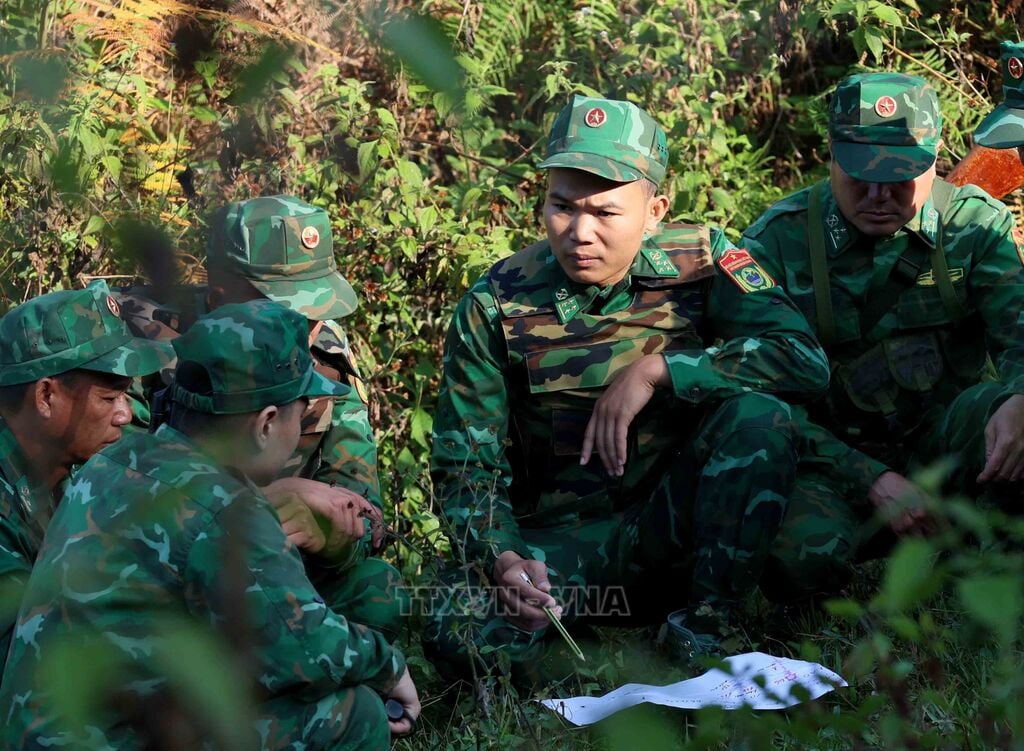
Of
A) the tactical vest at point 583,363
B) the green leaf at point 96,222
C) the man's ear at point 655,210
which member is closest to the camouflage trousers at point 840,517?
the tactical vest at point 583,363

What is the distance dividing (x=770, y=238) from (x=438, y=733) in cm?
180

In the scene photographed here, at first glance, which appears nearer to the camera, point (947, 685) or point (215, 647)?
point (215, 647)

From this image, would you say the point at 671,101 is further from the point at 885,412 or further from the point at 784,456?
the point at 784,456

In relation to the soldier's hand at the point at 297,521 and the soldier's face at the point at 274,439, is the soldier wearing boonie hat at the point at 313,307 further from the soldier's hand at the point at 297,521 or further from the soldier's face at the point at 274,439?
the soldier's face at the point at 274,439

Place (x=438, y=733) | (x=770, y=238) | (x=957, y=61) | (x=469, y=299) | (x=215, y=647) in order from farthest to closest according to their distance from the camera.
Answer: (x=957, y=61) → (x=770, y=238) → (x=469, y=299) → (x=438, y=733) → (x=215, y=647)

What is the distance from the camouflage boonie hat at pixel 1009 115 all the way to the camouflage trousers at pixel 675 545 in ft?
3.42

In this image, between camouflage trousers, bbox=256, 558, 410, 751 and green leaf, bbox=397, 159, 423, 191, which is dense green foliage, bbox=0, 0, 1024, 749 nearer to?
green leaf, bbox=397, 159, 423, 191

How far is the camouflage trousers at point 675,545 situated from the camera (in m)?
3.32

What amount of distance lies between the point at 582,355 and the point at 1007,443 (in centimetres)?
113

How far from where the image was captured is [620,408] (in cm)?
335

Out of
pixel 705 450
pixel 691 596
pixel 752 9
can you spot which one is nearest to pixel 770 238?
pixel 705 450

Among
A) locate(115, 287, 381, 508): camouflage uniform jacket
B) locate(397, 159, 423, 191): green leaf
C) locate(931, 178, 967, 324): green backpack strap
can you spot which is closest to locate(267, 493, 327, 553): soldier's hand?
locate(115, 287, 381, 508): camouflage uniform jacket

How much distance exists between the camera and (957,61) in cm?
594

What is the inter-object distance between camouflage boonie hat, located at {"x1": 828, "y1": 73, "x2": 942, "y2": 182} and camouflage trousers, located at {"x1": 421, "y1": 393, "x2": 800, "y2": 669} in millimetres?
795
